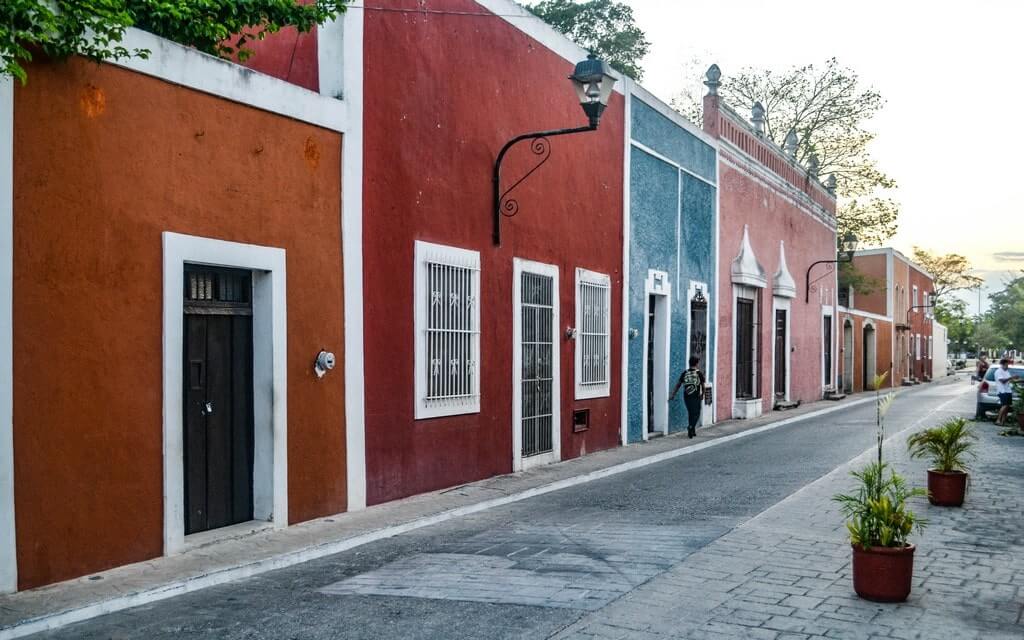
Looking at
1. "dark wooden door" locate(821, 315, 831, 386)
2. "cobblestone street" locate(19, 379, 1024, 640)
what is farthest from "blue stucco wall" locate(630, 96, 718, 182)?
"dark wooden door" locate(821, 315, 831, 386)

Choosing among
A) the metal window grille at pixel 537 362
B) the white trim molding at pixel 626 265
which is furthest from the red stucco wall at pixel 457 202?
the white trim molding at pixel 626 265

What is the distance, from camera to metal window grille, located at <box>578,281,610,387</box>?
15.2 metres

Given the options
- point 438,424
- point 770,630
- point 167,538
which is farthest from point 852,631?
point 438,424

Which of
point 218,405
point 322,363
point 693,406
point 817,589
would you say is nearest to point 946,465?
point 817,589

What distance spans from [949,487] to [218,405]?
689 cm

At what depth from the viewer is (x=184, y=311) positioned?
8.02 meters

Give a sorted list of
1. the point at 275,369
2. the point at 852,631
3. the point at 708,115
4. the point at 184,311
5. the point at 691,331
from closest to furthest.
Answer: the point at 852,631
the point at 184,311
the point at 275,369
the point at 691,331
the point at 708,115

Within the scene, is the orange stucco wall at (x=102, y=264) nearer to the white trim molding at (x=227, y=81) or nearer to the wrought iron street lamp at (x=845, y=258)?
the white trim molding at (x=227, y=81)

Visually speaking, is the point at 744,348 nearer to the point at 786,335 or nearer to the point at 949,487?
the point at 786,335

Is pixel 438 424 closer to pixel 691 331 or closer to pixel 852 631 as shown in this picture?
pixel 852 631

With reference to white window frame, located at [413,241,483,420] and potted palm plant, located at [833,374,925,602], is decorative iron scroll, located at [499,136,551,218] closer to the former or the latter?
white window frame, located at [413,241,483,420]

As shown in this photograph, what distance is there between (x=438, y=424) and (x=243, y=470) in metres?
2.89

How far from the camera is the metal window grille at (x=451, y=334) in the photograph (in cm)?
1102

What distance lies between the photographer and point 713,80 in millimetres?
22047
